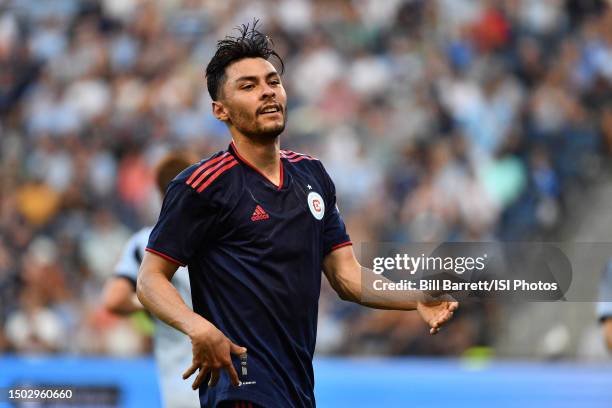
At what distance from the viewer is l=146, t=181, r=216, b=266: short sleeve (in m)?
4.55

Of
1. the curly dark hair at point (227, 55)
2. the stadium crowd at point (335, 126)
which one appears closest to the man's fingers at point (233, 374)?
the curly dark hair at point (227, 55)

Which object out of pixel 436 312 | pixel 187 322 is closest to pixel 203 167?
pixel 187 322

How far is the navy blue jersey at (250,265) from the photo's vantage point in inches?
180

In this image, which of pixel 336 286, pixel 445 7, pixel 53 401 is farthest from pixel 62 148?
pixel 336 286

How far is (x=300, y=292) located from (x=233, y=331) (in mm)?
318

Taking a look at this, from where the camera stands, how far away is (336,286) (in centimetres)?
513

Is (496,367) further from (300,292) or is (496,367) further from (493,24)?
(300,292)

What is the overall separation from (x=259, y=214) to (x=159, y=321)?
213 centimetres

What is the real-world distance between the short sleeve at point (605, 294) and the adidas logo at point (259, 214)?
6.67 feet

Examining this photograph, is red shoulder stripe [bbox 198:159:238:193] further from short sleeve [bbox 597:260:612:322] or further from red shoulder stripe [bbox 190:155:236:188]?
short sleeve [bbox 597:260:612:322]

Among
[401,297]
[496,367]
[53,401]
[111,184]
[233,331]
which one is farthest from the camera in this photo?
[111,184]

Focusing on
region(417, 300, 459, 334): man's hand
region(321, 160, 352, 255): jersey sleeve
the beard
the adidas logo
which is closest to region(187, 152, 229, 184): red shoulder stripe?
the beard

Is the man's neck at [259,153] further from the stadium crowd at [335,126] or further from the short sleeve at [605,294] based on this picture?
the stadium crowd at [335,126]

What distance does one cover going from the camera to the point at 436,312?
4.76 meters
